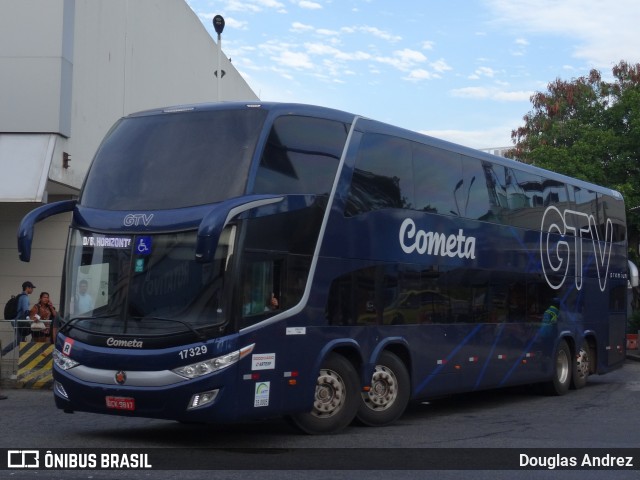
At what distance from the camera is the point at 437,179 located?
14.8 metres

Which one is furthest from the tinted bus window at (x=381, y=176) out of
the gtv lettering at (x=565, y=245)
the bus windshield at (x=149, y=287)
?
the gtv lettering at (x=565, y=245)

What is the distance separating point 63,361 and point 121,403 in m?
1.06

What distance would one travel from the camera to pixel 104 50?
24797mm

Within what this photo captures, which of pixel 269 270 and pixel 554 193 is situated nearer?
pixel 269 270

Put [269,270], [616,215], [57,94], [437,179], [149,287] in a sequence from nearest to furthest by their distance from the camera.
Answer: [149,287] < [269,270] < [437,179] < [57,94] < [616,215]

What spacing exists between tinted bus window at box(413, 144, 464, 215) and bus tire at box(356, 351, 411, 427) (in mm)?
2320

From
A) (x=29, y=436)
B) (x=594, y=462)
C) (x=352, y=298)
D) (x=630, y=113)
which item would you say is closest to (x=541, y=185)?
(x=352, y=298)

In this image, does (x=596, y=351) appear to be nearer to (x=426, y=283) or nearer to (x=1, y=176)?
(x=426, y=283)

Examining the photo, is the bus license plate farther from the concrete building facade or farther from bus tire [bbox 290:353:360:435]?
the concrete building facade

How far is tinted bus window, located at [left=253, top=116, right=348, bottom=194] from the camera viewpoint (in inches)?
453

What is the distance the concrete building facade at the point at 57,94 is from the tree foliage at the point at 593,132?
18247 mm

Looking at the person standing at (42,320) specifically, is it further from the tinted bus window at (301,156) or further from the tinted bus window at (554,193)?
the tinted bus window at (554,193)

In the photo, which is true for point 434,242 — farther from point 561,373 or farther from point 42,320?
point 42,320

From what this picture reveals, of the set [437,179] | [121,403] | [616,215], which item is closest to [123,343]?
[121,403]
